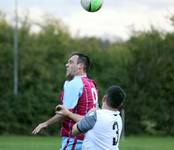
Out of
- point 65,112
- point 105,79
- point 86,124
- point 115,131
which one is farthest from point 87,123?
point 105,79

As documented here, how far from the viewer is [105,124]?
769 centimetres

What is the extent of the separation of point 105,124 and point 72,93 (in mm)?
1142

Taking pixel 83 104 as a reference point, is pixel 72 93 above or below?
above

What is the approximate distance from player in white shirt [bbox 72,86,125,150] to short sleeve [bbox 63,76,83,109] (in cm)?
92

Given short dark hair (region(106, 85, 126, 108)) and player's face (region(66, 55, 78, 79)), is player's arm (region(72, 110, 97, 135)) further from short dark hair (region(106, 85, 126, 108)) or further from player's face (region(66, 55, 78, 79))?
player's face (region(66, 55, 78, 79))

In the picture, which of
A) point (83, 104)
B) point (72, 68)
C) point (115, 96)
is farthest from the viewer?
point (72, 68)

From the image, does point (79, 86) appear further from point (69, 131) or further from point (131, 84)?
point (131, 84)

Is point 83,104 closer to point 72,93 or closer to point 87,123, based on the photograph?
point 72,93

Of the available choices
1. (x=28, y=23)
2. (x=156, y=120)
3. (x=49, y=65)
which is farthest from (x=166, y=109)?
(x=28, y=23)

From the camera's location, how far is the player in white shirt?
24.8ft

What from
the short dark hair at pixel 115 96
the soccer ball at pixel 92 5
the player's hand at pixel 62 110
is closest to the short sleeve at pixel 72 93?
the player's hand at pixel 62 110

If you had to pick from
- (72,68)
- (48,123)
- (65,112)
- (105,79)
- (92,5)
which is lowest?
(48,123)

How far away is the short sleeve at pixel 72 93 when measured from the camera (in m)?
8.69

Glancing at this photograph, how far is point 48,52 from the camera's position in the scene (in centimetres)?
4741
